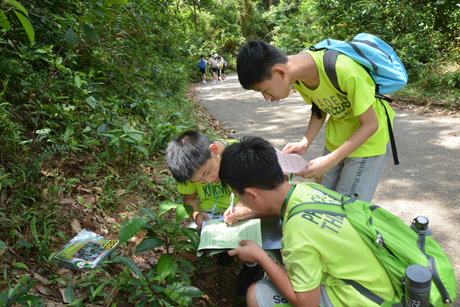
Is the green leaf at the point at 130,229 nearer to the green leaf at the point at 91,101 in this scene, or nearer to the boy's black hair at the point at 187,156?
the boy's black hair at the point at 187,156

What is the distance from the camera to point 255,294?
160 cm

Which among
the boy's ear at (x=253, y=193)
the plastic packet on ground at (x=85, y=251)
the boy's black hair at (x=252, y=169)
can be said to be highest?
the boy's black hair at (x=252, y=169)

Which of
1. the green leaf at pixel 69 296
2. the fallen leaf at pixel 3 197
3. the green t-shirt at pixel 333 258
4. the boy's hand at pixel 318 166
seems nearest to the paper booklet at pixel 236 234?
the green t-shirt at pixel 333 258

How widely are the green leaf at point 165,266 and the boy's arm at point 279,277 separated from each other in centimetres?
37

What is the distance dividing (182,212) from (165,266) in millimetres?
353

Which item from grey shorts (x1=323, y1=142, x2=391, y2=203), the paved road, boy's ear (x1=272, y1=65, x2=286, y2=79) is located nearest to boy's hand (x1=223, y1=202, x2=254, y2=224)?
grey shorts (x1=323, y1=142, x2=391, y2=203)

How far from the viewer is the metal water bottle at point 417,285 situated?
1196mm

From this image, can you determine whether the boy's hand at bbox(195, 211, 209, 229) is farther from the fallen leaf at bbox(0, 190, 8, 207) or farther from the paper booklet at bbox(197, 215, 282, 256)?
the fallen leaf at bbox(0, 190, 8, 207)

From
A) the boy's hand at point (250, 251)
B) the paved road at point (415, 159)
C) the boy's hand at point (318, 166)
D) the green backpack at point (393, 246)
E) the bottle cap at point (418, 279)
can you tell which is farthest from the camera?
the paved road at point (415, 159)

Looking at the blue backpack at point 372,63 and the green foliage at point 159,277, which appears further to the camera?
the blue backpack at point 372,63

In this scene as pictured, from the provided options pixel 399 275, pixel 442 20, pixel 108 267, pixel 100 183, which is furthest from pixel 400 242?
pixel 442 20

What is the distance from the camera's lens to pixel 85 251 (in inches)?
85.4

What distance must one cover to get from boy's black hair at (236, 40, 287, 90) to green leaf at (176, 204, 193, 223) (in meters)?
0.89

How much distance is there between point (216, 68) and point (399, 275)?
16.9 meters
